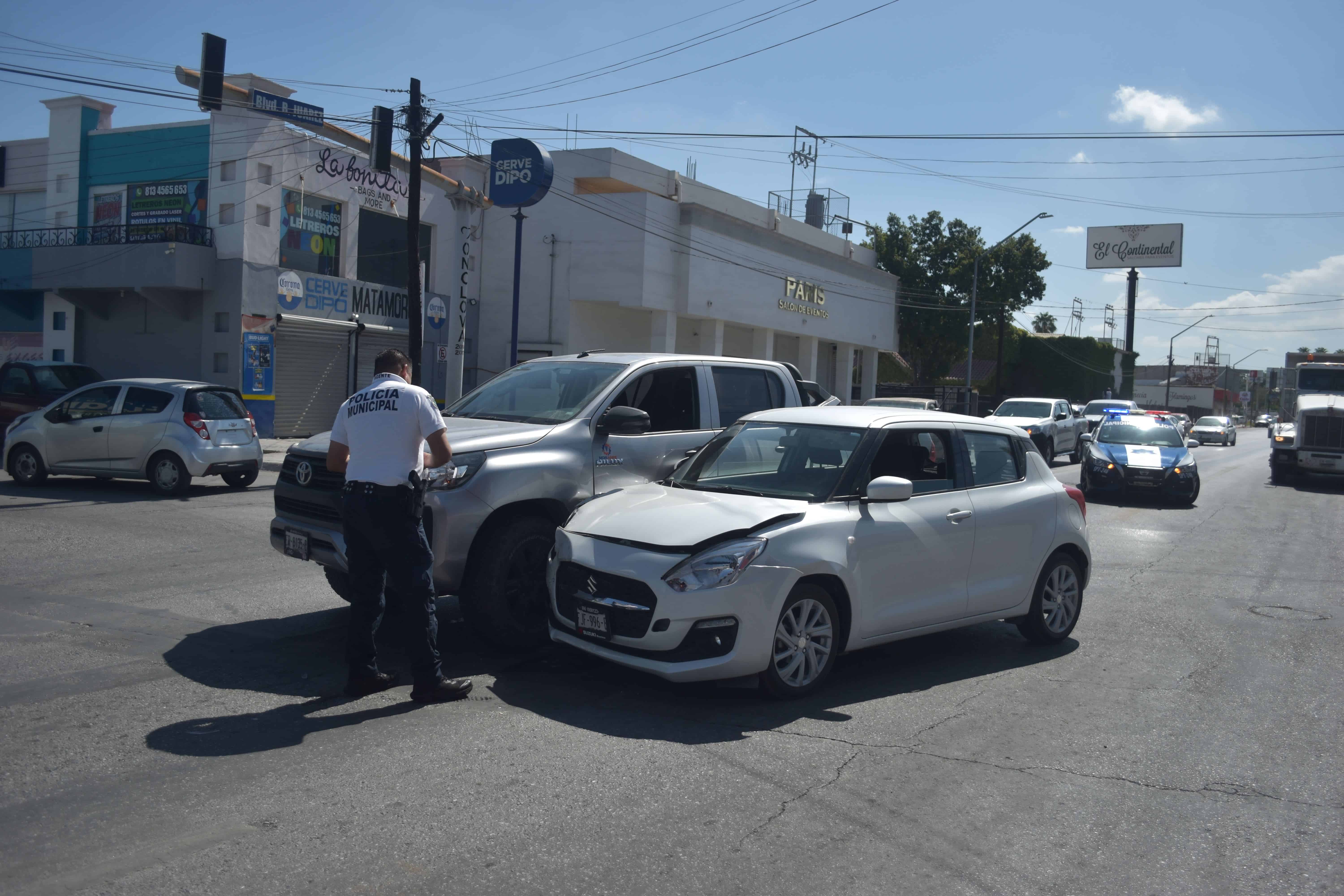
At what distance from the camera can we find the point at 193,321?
78.6 ft

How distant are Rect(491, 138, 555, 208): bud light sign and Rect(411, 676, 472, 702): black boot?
19273mm

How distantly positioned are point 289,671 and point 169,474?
9230mm

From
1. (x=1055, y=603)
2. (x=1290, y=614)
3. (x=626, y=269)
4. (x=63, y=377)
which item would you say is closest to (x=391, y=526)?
(x=1055, y=603)

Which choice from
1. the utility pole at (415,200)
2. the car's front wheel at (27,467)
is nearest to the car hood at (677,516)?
the car's front wheel at (27,467)

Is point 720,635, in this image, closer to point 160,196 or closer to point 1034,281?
point 160,196

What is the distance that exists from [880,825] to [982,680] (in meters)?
2.58

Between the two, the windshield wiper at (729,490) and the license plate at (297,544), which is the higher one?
the windshield wiper at (729,490)

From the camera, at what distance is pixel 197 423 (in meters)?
13.9

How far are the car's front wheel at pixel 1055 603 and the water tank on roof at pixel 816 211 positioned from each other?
4058 cm

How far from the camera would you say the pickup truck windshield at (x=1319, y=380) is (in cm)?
2805

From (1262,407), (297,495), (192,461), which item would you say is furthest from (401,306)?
(1262,407)

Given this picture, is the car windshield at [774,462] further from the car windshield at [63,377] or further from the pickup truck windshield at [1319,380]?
the pickup truck windshield at [1319,380]

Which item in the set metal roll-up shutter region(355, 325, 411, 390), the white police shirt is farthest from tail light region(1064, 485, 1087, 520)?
metal roll-up shutter region(355, 325, 411, 390)

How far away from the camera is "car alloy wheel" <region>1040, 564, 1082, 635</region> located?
24.1ft
